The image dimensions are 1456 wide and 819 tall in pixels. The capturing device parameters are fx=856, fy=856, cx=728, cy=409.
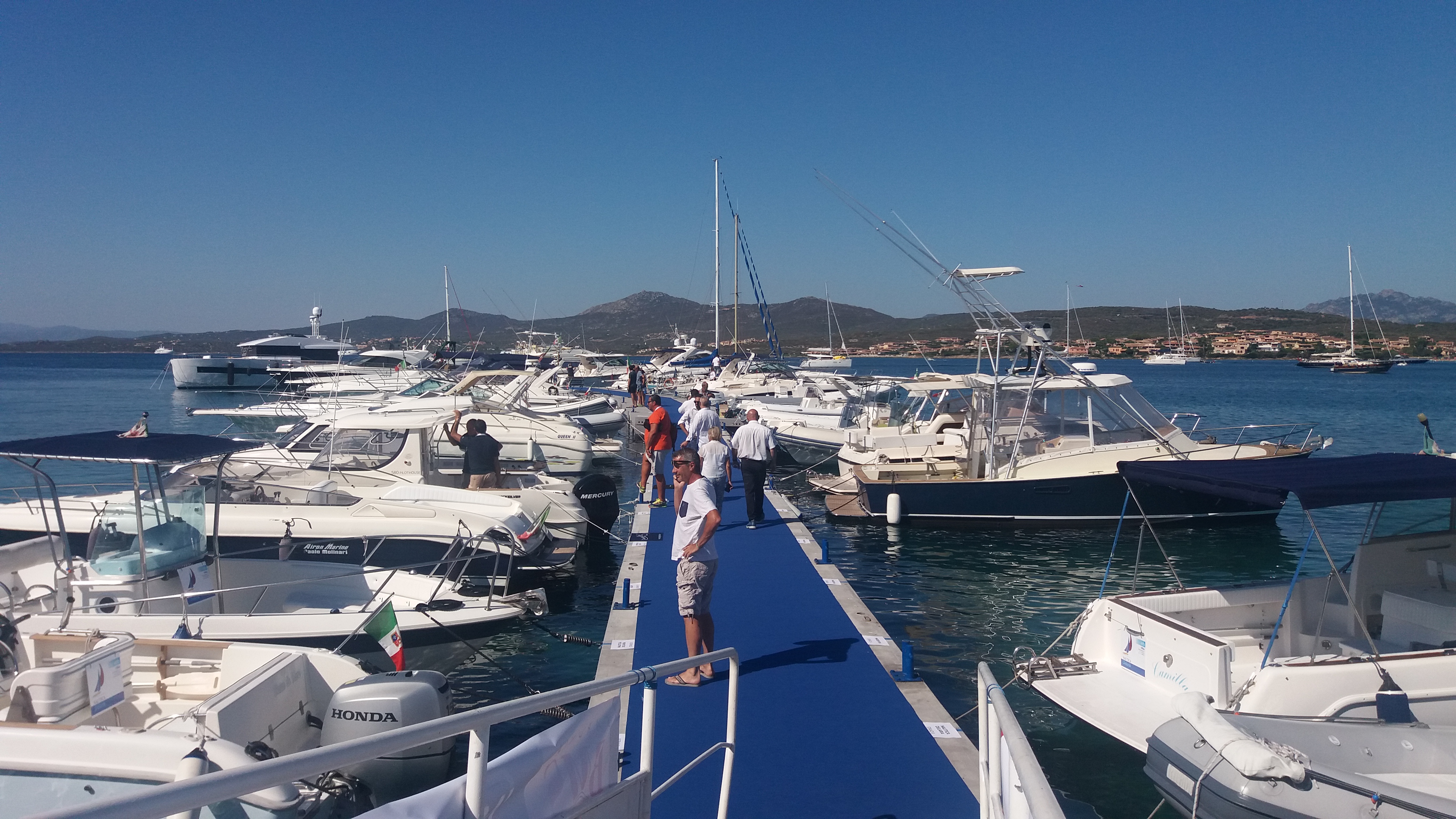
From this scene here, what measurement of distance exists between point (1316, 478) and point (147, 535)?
360 inches

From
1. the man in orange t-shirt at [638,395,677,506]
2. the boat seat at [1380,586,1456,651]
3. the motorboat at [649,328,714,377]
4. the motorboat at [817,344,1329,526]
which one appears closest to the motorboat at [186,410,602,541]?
the man in orange t-shirt at [638,395,677,506]

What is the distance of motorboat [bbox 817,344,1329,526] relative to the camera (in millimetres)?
14484

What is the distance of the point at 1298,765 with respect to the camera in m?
4.23

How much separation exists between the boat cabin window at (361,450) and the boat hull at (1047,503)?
8051 mm

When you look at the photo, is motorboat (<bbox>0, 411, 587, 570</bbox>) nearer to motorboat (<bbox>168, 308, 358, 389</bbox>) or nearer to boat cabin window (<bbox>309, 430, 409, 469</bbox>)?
boat cabin window (<bbox>309, 430, 409, 469</bbox>)

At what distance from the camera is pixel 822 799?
4.92 metres

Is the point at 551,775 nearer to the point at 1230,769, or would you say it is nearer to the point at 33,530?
the point at 1230,769

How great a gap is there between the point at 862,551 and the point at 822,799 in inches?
346

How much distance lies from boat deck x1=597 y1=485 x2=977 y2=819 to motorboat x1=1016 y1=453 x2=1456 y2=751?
119 centimetres

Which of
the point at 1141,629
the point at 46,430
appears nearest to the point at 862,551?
the point at 1141,629

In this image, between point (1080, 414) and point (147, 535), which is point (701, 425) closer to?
point (1080, 414)

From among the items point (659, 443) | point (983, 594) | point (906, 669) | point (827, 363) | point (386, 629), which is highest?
point (827, 363)

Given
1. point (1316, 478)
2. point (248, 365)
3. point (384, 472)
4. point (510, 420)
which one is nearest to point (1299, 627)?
point (1316, 478)

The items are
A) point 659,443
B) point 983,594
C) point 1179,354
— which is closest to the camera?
point 983,594
